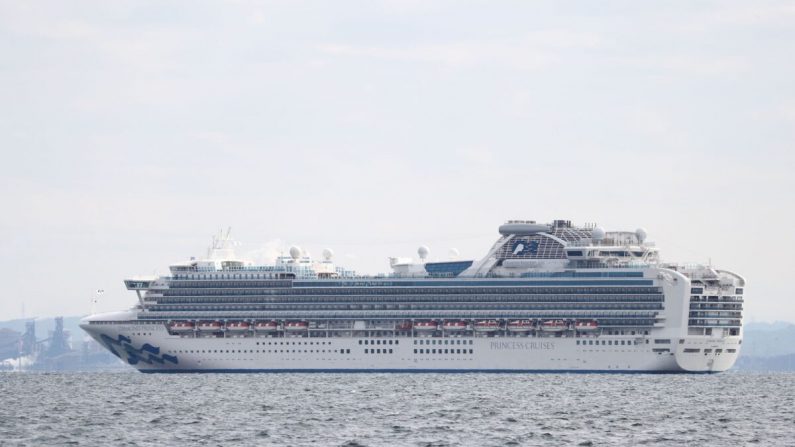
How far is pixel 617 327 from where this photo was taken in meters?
138

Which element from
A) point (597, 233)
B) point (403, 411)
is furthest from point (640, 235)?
point (403, 411)

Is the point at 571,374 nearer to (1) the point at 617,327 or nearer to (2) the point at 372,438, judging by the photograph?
(1) the point at 617,327

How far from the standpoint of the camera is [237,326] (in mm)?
144500

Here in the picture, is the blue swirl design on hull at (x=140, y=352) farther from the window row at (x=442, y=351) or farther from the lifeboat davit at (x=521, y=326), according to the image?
the lifeboat davit at (x=521, y=326)

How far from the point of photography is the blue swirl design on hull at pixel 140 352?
475 feet

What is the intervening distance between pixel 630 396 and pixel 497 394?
9199mm

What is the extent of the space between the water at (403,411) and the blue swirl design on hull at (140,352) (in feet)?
22.2

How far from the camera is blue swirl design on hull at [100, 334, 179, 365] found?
145 meters

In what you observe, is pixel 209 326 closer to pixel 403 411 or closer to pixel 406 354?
pixel 406 354

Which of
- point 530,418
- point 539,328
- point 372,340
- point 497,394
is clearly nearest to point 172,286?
point 372,340

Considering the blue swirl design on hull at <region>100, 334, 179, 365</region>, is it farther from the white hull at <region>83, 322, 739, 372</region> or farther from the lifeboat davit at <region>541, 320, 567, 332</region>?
the lifeboat davit at <region>541, 320, 567, 332</region>

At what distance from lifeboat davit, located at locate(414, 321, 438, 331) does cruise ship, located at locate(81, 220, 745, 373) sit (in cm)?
18

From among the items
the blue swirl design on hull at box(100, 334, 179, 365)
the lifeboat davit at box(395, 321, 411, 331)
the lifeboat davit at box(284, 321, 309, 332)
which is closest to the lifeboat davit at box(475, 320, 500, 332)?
the lifeboat davit at box(395, 321, 411, 331)

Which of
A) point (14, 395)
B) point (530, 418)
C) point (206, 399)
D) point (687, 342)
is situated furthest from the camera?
point (687, 342)
